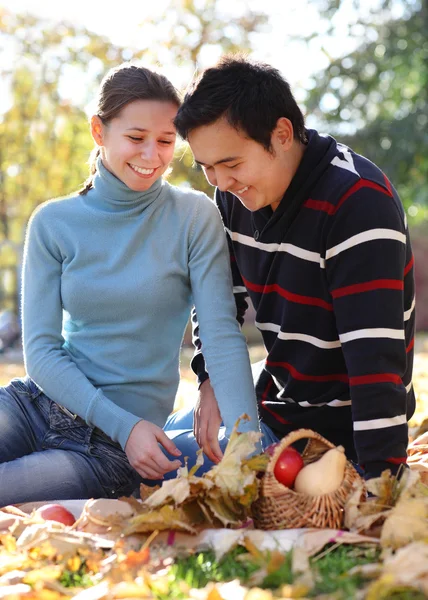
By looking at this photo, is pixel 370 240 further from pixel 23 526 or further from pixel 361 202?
pixel 23 526

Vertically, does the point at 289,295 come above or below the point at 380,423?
above

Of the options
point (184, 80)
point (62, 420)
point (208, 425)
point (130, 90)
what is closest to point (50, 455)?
point (62, 420)

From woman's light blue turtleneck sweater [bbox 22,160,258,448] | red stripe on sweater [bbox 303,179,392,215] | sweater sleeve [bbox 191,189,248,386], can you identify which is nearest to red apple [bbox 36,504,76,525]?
woman's light blue turtleneck sweater [bbox 22,160,258,448]

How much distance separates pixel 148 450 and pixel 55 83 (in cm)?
1297

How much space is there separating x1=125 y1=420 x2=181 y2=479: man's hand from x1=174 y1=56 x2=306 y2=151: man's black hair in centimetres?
95

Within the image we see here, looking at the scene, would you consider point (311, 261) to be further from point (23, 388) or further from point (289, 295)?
point (23, 388)

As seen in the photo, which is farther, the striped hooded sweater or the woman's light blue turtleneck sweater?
the woman's light blue turtleneck sweater

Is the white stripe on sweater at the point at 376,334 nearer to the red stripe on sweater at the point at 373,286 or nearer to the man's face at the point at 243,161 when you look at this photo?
the red stripe on sweater at the point at 373,286

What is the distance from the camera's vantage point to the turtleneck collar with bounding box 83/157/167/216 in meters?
2.91

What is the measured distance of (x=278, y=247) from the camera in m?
2.75

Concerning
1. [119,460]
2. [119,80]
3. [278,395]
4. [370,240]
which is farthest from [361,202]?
[119,460]

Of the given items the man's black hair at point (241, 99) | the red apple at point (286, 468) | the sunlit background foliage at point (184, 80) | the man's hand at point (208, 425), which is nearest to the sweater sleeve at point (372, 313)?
the red apple at point (286, 468)

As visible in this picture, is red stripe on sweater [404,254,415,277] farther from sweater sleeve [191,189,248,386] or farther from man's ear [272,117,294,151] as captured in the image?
sweater sleeve [191,189,248,386]

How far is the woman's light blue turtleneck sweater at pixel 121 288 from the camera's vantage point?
2859 mm
